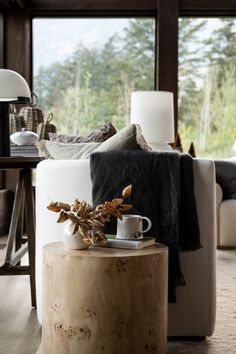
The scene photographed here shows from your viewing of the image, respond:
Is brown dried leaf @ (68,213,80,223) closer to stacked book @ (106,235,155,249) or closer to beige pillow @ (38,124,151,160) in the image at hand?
stacked book @ (106,235,155,249)

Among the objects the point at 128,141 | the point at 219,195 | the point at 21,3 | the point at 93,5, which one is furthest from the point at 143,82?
the point at 128,141

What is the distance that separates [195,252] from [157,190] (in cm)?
31

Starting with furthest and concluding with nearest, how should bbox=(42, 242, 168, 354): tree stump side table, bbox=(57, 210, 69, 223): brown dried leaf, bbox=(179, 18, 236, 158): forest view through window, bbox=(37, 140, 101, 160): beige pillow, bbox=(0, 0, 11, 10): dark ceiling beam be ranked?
1. bbox=(179, 18, 236, 158): forest view through window
2. bbox=(0, 0, 11, 10): dark ceiling beam
3. bbox=(37, 140, 101, 160): beige pillow
4. bbox=(57, 210, 69, 223): brown dried leaf
5. bbox=(42, 242, 168, 354): tree stump side table

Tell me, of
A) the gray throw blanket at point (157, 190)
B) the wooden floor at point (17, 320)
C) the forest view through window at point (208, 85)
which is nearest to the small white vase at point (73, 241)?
the gray throw blanket at point (157, 190)

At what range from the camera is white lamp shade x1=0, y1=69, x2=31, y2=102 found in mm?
3428

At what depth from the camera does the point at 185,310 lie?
2553 mm

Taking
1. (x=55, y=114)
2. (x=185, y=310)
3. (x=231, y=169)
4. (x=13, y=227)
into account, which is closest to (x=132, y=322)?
(x=185, y=310)

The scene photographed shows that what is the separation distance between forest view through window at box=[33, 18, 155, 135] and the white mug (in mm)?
4305

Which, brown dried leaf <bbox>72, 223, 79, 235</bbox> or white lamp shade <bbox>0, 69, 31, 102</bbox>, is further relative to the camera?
white lamp shade <bbox>0, 69, 31, 102</bbox>

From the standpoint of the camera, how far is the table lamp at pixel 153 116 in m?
5.13

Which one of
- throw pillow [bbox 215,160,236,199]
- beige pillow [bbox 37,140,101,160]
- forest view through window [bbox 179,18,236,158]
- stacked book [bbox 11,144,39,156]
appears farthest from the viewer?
forest view through window [bbox 179,18,236,158]

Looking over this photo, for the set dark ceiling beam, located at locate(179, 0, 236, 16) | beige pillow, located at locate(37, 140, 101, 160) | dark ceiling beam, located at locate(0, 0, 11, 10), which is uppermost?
dark ceiling beam, located at locate(179, 0, 236, 16)

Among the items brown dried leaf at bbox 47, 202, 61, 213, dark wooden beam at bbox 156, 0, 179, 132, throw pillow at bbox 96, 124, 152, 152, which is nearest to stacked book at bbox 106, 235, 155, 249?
brown dried leaf at bbox 47, 202, 61, 213

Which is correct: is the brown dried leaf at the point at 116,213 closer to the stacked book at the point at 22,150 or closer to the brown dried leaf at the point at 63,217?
the brown dried leaf at the point at 63,217
